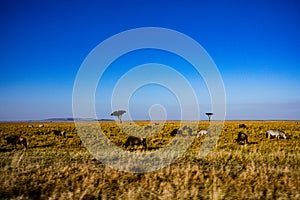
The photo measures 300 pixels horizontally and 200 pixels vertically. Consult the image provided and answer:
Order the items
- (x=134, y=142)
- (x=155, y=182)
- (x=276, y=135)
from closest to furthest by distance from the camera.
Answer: (x=155, y=182) → (x=134, y=142) → (x=276, y=135)

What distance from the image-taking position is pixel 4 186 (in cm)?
862

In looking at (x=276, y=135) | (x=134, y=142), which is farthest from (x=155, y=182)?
(x=276, y=135)

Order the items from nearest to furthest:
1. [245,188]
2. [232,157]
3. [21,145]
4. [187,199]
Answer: [187,199] < [245,188] < [232,157] < [21,145]

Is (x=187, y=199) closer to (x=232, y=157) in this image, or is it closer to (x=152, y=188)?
(x=152, y=188)

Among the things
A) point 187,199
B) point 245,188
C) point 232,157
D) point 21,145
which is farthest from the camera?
point 21,145

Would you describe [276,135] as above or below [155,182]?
above

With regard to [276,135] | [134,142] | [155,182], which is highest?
[276,135]

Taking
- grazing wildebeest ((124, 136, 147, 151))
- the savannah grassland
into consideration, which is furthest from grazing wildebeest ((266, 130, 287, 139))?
the savannah grassland

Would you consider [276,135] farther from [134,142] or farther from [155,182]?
[155,182]

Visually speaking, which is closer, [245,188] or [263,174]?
[245,188]

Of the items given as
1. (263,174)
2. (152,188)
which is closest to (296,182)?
(263,174)

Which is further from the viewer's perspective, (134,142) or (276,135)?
(276,135)

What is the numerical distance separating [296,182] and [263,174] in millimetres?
1145

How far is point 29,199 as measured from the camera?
7.64 meters
